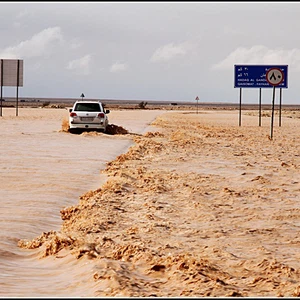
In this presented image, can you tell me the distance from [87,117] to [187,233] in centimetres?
2291

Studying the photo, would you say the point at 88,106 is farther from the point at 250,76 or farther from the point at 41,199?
the point at 41,199

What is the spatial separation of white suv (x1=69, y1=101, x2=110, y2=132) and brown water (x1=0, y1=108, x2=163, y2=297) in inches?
Answer: 212

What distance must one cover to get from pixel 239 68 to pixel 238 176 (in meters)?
31.9

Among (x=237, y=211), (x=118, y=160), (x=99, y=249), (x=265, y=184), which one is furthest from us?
(x=118, y=160)

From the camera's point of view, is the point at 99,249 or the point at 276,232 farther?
the point at 276,232

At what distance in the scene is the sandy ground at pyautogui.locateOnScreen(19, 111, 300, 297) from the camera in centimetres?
649

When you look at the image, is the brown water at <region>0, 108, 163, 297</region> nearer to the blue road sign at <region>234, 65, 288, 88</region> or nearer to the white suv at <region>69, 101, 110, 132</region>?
the white suv at <region>69, 101, 110, 132</region>

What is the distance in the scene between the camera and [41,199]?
1158 centimetres

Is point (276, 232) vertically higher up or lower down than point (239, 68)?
lower down

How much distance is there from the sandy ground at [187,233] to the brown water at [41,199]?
0.23 m

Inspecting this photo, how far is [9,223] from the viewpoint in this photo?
30.9 feet

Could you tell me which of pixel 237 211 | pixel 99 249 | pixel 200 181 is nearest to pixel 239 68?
pixel 200 181

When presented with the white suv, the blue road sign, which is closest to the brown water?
the white suv

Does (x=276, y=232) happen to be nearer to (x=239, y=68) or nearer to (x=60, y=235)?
(x=60, y=235)
